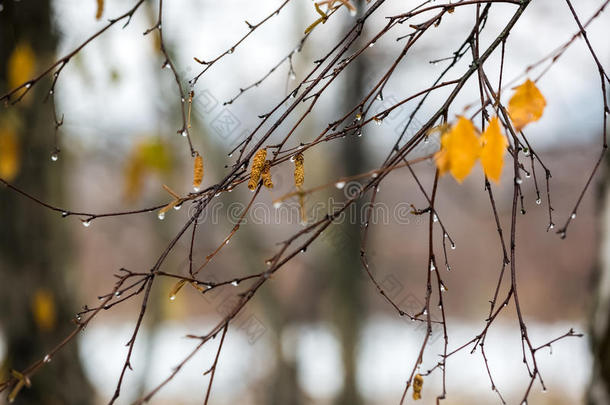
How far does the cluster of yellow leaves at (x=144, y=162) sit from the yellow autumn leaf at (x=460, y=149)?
265 cm

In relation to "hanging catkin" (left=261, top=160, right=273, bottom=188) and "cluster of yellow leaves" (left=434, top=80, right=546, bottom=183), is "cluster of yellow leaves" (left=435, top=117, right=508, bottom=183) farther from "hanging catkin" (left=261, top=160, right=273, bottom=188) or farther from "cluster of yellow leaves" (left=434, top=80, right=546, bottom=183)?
"hanging catkin" (left=261, top=160, right=273, bottom=188)

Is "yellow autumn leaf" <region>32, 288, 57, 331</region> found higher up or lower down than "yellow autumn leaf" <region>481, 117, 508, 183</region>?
higher up

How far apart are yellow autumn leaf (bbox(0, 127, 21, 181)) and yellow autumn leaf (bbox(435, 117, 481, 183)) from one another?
2.13 metres

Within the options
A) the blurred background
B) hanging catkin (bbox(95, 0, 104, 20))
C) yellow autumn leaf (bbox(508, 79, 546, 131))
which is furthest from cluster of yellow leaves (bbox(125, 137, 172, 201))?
yellow autumn leaf (bbox(508, 79, 546, 131))

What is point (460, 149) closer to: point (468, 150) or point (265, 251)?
point (468, 150)

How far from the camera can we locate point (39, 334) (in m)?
2.56

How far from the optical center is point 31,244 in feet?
8.45

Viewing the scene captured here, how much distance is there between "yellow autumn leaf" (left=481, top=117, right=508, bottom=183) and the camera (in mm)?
774

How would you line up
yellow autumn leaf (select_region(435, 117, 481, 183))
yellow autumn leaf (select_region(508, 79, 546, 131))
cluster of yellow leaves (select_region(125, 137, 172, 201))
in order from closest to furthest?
1. yellow autumn leaf (select_region(435, 117, 481, 183))
2. yellow autumn leaf (select_region(508, 79, 546, 131))
3. cluster of yellow leaves (select_region(125, 137, 172, 201))

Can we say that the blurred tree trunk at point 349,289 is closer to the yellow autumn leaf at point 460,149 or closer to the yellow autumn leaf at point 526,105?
the yellow autumn leaf at point 526,105

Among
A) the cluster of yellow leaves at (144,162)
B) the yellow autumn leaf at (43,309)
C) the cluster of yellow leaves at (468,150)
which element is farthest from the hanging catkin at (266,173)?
the cluster of yellow leaves at (144,162)

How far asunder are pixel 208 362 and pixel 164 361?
0.55 metres

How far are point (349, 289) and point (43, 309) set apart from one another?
2.06 metres

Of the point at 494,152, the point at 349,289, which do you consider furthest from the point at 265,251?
the point at 494,152
